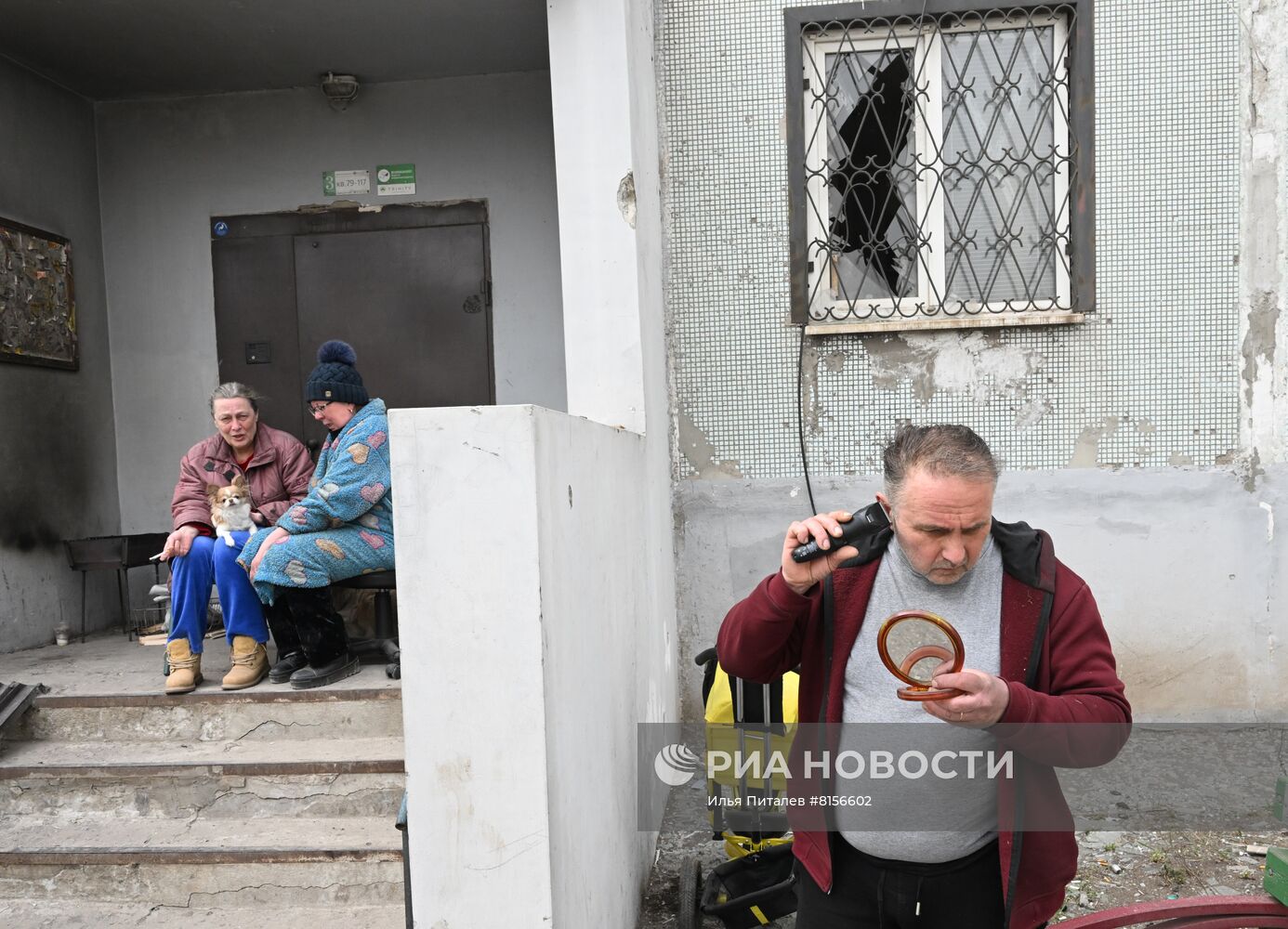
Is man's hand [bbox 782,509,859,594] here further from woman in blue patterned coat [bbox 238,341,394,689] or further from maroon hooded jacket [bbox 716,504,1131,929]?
woman in blue patterned coat [bbox 238,341,394,689]

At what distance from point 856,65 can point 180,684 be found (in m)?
4.49

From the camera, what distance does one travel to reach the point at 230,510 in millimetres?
4273

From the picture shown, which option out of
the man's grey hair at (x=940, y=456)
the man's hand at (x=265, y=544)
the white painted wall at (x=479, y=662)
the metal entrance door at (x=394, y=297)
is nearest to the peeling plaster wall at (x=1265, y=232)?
the man's grey hair at (x=940, y=456)

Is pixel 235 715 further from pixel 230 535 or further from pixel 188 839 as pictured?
pixel 230 535

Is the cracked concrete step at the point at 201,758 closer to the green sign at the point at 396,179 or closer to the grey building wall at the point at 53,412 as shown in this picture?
the grey building wall at the point at 53,412

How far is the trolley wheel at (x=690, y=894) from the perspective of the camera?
311 cm

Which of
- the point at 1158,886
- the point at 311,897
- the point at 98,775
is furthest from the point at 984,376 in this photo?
the point at 98,775

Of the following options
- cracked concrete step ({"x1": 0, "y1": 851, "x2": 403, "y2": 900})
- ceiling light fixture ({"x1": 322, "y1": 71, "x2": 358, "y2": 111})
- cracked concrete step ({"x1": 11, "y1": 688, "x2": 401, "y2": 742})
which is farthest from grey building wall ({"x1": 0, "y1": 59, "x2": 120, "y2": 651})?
cracked concrete step ({"x1": 0, "y1": 851, "x2": 403, "y2": 900})

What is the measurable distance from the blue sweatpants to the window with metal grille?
3039 mm

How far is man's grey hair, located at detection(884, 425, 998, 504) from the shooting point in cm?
186

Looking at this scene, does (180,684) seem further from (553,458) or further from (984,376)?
(984,376)

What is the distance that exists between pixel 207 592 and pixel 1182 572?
15.9ft

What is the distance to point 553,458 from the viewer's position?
2.15 metres

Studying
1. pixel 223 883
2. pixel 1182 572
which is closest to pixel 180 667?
pixel 223 883
